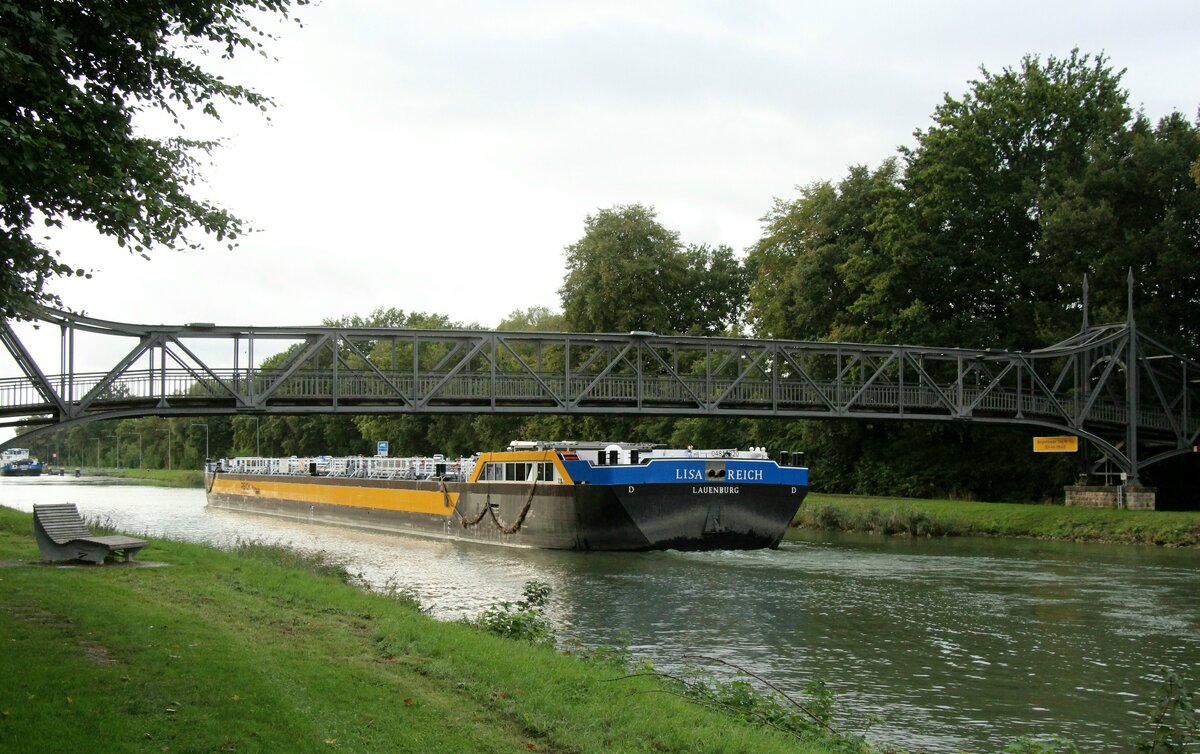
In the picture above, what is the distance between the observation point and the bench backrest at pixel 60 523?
20.2 metres

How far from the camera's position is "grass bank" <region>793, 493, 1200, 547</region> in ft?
137

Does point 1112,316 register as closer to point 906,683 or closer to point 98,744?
point 906,683

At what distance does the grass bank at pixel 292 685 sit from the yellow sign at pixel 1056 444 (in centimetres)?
3785

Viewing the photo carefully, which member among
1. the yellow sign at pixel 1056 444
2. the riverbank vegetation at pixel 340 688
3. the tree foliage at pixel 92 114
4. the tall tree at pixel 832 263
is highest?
the tall tree at pixel 832 263

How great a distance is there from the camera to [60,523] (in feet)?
68.1

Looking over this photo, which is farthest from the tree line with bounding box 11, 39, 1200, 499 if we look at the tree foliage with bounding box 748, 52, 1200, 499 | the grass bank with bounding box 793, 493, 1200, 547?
the grass bank with bounding box 793, 493, 1200, 547

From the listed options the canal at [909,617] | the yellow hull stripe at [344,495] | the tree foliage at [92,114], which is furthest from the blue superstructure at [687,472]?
the tree foliage at [92,114]

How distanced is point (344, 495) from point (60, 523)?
137ft

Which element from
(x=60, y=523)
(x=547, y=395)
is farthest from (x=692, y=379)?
(x=60, y=523)

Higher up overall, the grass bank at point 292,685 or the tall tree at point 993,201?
the tall tree at point 993,201

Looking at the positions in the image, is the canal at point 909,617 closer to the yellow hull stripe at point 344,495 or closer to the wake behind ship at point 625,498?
the wake behind ship at point 625,498

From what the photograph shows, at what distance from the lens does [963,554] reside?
38938 mm

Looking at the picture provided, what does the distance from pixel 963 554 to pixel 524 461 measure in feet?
50.9

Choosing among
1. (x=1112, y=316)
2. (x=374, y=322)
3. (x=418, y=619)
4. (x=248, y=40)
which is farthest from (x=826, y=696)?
(x=374, y=322)
